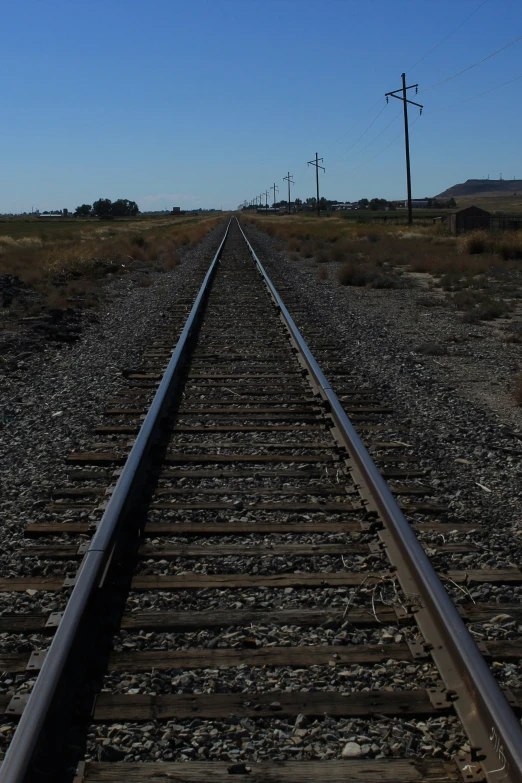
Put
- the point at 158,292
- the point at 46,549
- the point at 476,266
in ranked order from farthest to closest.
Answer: the point at 476,266 → the point at 158,292 → the point at 46,549

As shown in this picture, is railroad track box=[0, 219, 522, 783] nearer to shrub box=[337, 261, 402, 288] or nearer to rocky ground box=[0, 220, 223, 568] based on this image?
rocky ground box=[0, 220, 223, 568]

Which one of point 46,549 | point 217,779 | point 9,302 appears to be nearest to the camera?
point 217,779

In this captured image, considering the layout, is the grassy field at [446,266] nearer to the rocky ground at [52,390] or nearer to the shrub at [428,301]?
the shrub at [428,301]

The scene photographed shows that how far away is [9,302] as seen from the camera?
18.2 meters

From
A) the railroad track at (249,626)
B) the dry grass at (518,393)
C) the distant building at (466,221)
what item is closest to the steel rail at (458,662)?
the railroad track at (249,626)

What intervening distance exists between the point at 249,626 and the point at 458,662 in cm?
102

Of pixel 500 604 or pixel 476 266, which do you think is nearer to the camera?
pixel 500 604

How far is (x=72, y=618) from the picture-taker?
12.1ft

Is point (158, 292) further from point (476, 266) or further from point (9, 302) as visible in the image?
point (476, 266)

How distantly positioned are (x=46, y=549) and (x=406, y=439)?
3.47 m

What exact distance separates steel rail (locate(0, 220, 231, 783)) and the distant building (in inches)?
1696

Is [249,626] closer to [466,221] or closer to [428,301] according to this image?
[428,301]

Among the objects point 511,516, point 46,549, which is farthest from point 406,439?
point 46,549

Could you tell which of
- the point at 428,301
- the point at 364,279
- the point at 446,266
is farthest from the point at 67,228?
the point at 428,301
